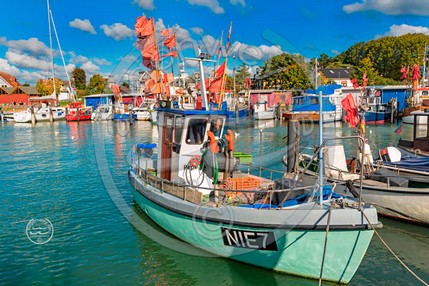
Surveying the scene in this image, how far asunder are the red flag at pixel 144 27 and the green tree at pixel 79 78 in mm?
129779

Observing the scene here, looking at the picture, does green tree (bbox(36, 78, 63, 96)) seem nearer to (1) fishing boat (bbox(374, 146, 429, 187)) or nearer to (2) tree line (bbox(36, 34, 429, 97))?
(2) tree line (bbox(36, 34, 429, 97))

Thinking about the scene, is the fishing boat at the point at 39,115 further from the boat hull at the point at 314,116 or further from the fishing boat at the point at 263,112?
the boat hull at the point at 314,116

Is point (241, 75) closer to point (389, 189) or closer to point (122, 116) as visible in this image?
point (122, 116)

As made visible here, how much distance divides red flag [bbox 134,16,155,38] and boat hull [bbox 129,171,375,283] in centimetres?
823

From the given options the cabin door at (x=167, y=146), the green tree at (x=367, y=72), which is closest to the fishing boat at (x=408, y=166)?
the cabin door at (x=167, y=146)

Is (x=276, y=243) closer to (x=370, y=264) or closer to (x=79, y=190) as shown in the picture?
(x=370, y=264)

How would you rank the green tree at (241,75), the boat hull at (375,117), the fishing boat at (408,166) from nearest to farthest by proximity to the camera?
the fishing boat at (408,166)
the boat hull at (375,117)
the green tree at (241,75)

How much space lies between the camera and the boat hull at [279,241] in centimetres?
877

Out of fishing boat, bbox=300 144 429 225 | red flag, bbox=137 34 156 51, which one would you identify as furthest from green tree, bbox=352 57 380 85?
red flag, bbox=137 34 156 51

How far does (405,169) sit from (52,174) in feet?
66.0

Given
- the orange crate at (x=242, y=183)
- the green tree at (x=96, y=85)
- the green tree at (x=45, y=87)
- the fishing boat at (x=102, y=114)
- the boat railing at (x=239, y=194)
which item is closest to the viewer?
the boat railing at (x=239, y=194)

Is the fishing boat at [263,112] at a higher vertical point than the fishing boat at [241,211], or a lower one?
higher

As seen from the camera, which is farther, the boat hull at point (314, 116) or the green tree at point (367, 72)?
the green tree at point (367, 72)

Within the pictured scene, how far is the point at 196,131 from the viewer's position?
12516 millimetres
